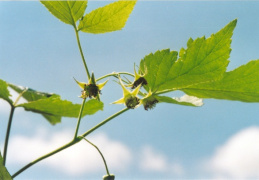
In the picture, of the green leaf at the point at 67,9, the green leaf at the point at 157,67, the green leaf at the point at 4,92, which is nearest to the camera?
the green leaf at the point at 157,67

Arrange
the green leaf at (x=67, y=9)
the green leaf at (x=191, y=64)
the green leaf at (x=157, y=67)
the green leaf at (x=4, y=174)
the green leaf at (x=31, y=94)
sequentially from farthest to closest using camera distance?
the green leaf at (x=31, y=94) → the green leaf at (x=67, y=9) → the green leaf at (x=157, y=67) → the green leaf at (x=191, y=64) → the green leaf at (x=4, y=174)

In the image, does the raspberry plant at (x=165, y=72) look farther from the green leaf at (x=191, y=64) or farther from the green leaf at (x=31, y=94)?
the green leaf at (x=31, y=94)

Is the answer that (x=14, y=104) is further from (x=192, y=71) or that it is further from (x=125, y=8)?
(x=192, y=71)

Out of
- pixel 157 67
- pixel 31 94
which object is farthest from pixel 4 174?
pixel 31 94

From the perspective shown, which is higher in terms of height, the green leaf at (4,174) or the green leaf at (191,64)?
the green leaf at (191,64)

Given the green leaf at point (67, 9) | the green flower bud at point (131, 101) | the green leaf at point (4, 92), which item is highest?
the green leaf at point (67, 9)

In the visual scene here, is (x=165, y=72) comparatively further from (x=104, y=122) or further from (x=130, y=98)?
(x=104, y=122)

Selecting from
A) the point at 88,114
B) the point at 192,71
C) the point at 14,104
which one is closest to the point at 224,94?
the point at 192,71

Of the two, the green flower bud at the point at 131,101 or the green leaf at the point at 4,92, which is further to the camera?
the green leaf at the point at 4,92

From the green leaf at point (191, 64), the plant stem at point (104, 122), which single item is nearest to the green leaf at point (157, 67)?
the green leaf at point (191, 64)
